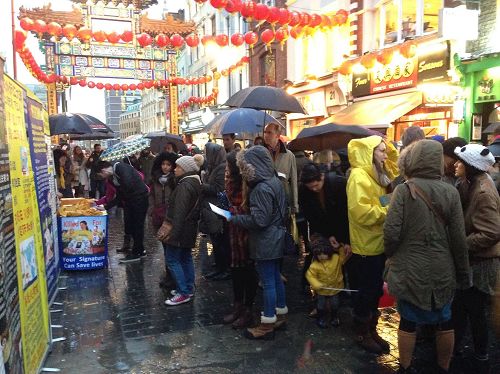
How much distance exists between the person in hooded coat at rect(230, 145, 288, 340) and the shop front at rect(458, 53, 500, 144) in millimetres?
7346

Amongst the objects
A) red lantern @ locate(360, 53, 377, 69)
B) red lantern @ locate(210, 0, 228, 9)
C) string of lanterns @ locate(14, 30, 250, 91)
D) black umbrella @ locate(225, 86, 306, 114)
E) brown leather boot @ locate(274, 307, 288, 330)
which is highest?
string of lanterns @ locate(14, 30, 250, 91)

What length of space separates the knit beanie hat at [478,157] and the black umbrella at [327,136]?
9.81 ft

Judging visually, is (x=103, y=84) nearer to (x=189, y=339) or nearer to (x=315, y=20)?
(x=315, y=20)

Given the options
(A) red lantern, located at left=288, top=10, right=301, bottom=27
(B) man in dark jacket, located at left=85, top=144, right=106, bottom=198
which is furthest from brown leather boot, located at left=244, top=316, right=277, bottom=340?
(B) man in dark jacket, located at left=85, top=144, right=106, bottom=198

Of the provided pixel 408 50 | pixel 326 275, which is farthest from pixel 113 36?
pixel 326 275

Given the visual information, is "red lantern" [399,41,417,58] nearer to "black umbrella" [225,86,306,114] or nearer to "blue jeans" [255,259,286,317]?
"black umbrella" [225,86,306,114]

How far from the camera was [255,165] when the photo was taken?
3.96 metres

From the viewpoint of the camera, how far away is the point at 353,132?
639 cm

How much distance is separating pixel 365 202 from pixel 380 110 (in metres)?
8.56

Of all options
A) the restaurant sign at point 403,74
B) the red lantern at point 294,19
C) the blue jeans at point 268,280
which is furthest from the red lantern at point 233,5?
the blue jeans at point 268,280

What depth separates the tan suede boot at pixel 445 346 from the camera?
10.7 feet

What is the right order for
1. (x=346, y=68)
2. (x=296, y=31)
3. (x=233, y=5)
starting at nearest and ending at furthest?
(x=233, y=5) → (x=296, y=31) → (x=346, y=68)

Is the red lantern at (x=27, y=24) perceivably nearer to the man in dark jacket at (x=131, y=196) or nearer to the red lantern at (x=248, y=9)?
the red lantern at (x=248, y=9)

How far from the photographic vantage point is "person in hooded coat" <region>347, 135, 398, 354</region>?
3711 millimetres
